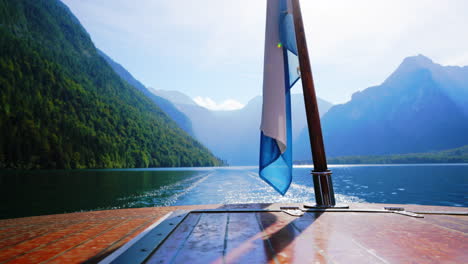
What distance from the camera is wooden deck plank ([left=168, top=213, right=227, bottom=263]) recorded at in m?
1.50

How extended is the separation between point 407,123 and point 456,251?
209078mm

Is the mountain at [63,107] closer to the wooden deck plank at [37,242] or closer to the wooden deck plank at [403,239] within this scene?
the wooden deck plank at [37,242]

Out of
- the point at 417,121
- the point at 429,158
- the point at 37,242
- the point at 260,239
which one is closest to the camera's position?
the point at 260,239

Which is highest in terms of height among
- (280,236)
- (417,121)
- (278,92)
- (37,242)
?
(417,121)

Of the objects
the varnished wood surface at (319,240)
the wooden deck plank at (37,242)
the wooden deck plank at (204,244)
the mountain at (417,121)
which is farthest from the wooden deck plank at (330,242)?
the mountain at (417,121)

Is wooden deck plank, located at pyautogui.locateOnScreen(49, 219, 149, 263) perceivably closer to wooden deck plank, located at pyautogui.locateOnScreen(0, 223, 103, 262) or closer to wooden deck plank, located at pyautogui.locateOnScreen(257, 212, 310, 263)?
wooden deck plank, located at pyautogui.locateOnScreen(0, 223, 103, 262)

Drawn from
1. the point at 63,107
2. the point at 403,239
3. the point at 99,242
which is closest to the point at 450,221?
the point at 403,239

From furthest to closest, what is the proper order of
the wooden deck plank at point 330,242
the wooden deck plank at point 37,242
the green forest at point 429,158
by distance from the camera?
the green forest at point 429,158 → the wooden deck plank at point 37,242 → the wooden deck plank at point 330,242

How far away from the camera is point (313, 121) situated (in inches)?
143

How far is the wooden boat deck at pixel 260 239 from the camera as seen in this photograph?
1533mm

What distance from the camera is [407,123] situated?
17462cm

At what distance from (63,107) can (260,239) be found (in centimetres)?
9229

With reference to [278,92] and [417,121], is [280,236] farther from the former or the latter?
[417,121]

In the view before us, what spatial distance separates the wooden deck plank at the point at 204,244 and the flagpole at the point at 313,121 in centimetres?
153
